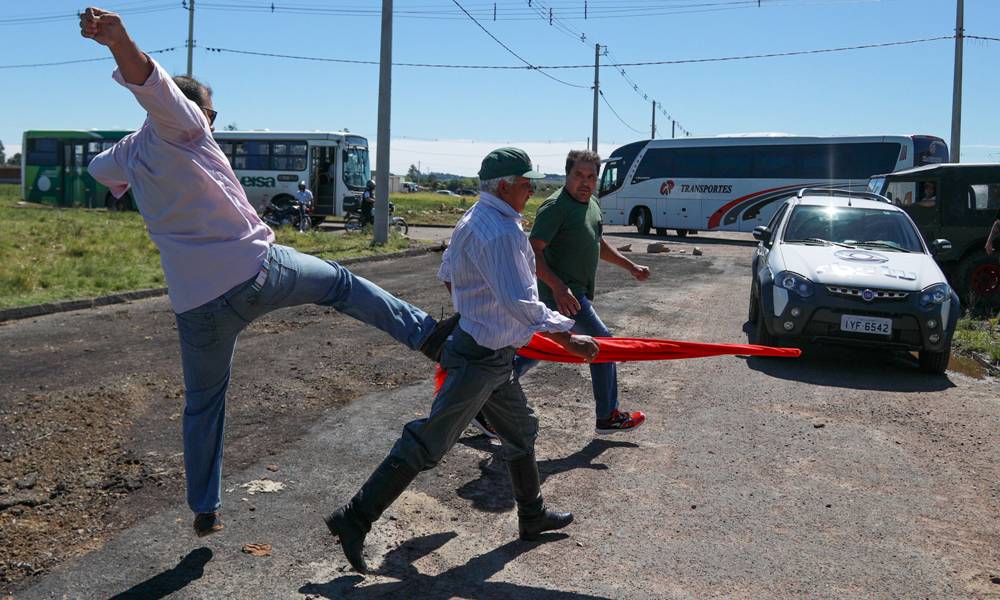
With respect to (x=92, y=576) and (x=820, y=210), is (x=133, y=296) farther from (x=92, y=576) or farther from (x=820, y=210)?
(x=92, y=576)

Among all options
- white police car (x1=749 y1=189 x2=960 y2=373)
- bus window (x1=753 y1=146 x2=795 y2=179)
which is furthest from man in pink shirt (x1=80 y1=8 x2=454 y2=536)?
bus window (x1=753 y1=146 x2=795 y2=179)

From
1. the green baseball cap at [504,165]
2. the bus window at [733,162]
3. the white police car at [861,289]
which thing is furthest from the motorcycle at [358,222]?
the green baseball cap at [504,165]

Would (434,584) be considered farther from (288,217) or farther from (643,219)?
(643,219)

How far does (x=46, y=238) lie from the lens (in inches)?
771

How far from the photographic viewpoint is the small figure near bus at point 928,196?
13797 mm

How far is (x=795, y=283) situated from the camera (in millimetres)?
8734

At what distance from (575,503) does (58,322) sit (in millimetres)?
7848

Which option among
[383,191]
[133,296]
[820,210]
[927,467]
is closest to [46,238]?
[383,191]

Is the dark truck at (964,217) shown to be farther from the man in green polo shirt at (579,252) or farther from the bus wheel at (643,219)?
the bus wheel at (643,219)

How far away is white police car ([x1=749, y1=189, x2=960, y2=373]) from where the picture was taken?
→ 837 cm

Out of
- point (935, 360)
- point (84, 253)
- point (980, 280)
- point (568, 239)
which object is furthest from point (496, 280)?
point (84, 253)

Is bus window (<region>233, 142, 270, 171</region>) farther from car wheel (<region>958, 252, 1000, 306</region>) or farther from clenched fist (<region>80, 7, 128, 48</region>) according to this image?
clenched fist (<region>80, 7, 128, 48</region>)

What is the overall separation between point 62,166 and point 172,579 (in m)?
37.3

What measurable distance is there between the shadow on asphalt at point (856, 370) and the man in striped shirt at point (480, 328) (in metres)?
4.86
